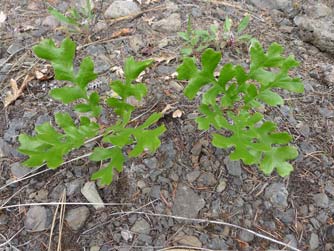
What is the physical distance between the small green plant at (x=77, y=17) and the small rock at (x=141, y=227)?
60.2 inches

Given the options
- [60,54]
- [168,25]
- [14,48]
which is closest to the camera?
[60,54]

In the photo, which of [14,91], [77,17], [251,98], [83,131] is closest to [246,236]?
[251,98]

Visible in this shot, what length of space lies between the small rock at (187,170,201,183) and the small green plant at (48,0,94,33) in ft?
4.52

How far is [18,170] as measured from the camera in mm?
2193

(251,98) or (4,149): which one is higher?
(251,98)

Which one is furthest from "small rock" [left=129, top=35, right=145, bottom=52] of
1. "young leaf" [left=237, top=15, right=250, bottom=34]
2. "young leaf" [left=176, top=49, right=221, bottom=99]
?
"young leaf" [left=176, top=49, right=221, bottom=99]

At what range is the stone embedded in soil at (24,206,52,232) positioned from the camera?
2016 mm

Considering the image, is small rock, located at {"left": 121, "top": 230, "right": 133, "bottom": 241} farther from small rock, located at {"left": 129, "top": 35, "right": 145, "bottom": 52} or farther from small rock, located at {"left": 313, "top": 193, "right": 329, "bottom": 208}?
small rock, located at {"left": 129, "top": 35, "right": 145, "bottom": 52}

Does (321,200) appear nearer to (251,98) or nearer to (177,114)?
(251,98)

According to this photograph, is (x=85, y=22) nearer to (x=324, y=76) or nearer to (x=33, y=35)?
(x=33, y=35)

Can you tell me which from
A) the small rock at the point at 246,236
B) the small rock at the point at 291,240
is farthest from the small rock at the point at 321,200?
the small rock at the point at 246,236

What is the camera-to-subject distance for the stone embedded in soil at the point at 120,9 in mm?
3059

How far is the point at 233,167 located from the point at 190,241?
0.49 m

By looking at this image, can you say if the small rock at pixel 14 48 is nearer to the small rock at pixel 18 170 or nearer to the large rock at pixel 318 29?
the small rock at pixel 18 170
